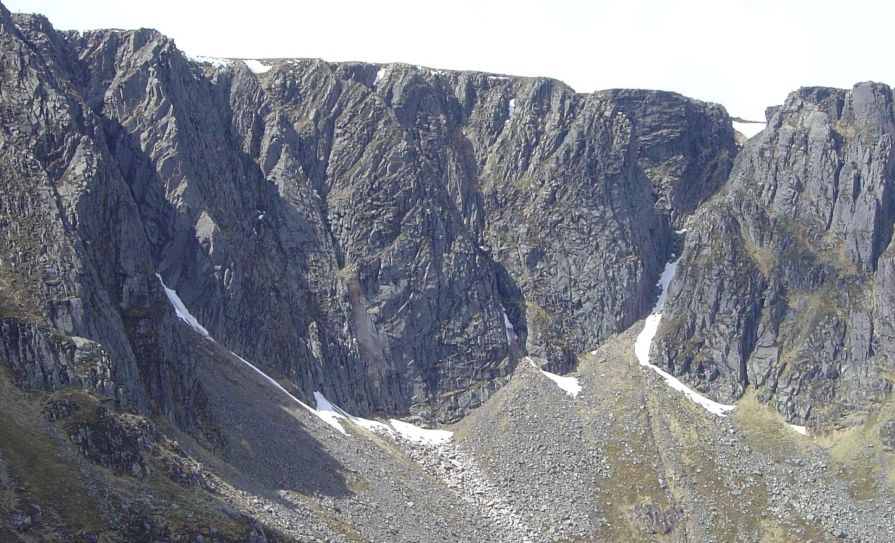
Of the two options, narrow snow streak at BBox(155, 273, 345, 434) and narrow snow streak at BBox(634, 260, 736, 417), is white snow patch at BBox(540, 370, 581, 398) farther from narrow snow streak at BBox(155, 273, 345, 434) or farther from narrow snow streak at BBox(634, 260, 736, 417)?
narrow snow streak at BBox(155, 273, 345, 434)

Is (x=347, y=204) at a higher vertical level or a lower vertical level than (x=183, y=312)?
higher

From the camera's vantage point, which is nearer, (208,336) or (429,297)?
(208,336)

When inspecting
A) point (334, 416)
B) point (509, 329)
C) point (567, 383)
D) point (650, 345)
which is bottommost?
point (567, 383)

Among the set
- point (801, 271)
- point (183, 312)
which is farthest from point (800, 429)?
point (183, 312)

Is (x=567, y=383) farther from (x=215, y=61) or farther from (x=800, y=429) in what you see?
(x=215, y=61)

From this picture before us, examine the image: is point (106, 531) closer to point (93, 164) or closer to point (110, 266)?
point (110, 266)

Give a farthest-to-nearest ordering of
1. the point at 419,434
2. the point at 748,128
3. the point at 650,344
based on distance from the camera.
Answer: the point at 748,128 < the point at 650,344 < the point at 419,434

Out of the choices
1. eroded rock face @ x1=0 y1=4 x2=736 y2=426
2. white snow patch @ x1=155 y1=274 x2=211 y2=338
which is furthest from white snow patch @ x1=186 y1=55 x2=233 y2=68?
white snow patch @ x1=155 y1=274 x2=211 y2=338

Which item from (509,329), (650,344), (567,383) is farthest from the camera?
(509,329)
